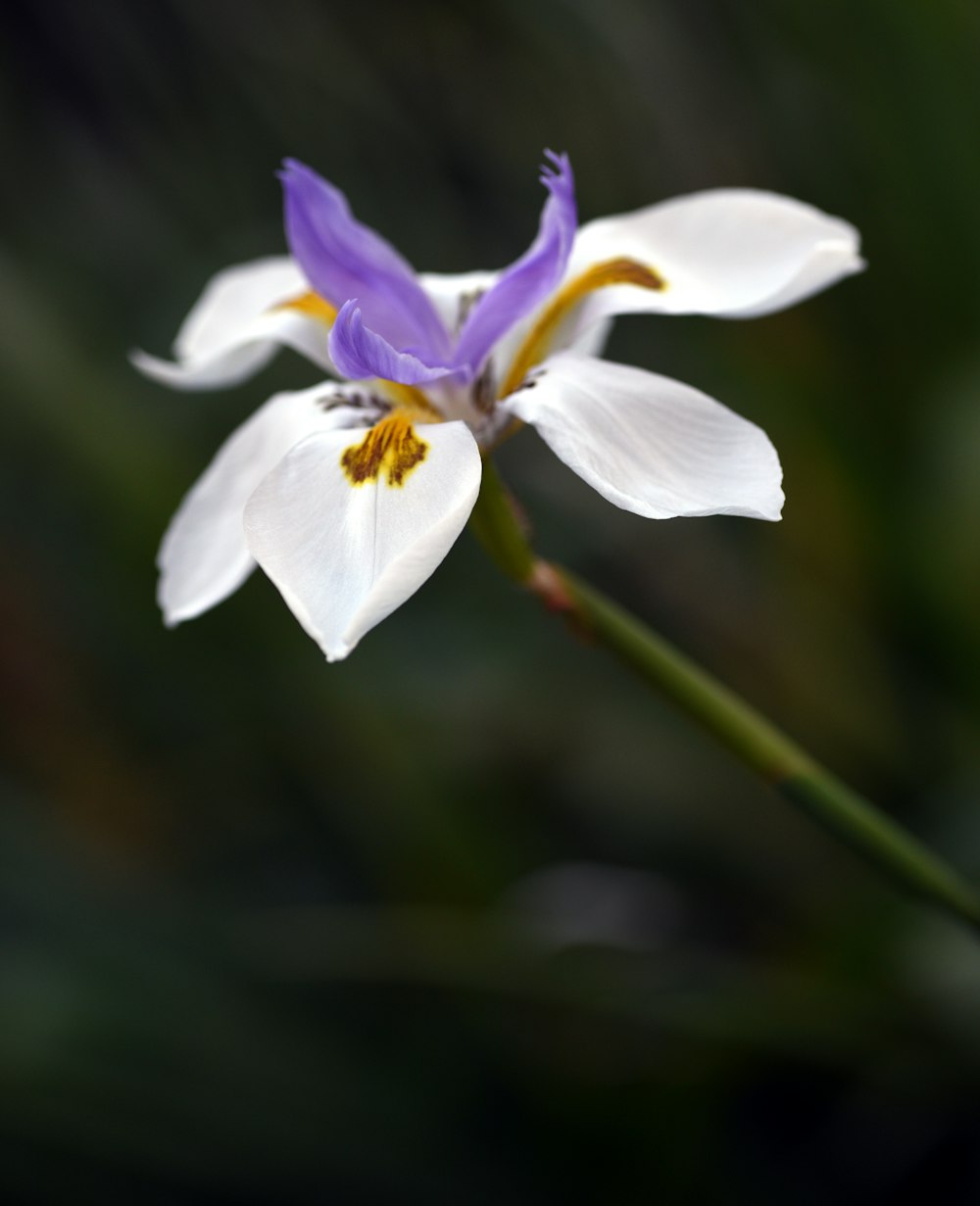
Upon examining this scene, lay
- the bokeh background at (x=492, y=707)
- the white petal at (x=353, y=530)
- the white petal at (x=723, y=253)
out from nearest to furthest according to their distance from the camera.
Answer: the white petal at (x=353, y=530)
the white petal at (x=723, y=253)
the bokeh background at (x=492, y=707)

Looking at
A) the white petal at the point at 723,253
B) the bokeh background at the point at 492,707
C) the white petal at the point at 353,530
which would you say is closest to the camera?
the white petal at the point at 353,530

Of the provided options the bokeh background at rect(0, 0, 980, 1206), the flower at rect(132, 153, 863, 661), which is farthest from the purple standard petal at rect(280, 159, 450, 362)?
the bokeh background at rect(0, 0, 980, 1206)

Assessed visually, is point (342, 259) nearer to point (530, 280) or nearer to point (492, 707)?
point (530, 280)

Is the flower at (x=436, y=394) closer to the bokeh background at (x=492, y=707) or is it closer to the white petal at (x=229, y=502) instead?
the white petal at (x=229, y=502)

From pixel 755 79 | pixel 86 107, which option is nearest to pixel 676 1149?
pixel 755 79

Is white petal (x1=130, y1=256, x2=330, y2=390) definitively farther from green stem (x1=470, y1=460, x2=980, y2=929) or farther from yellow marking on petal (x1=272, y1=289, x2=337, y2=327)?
green stem (x1=470, y1=460, x2=980, y2=929)

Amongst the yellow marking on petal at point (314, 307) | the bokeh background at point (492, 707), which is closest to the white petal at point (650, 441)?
the yellow marking on petal at point (314, 307)

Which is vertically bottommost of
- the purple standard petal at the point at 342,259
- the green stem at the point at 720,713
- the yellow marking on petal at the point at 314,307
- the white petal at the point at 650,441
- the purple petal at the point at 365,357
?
the green stem at the point at 720,713
